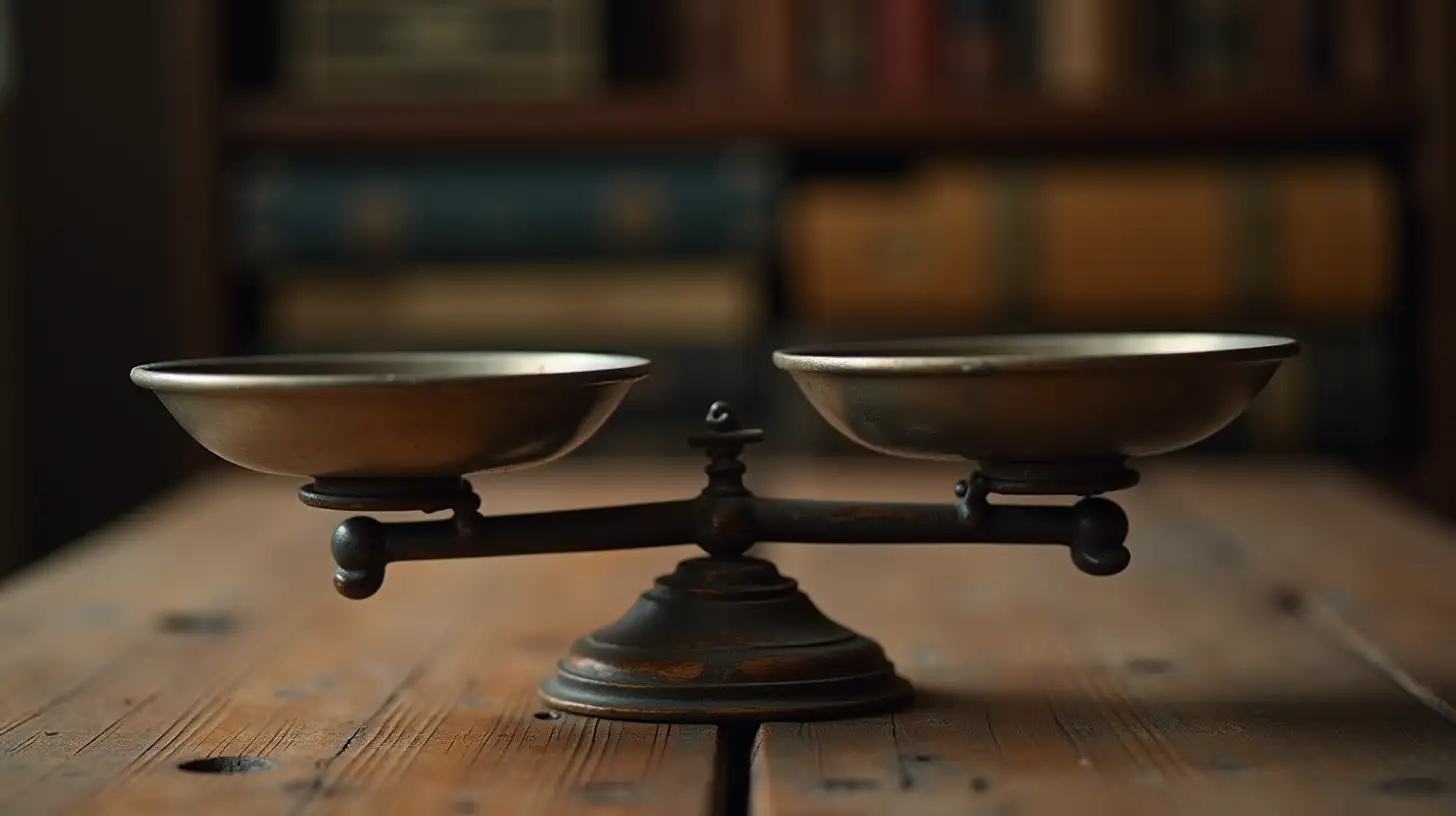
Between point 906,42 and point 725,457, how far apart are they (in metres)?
1.49

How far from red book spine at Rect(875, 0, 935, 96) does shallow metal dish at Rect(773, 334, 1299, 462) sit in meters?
1.50

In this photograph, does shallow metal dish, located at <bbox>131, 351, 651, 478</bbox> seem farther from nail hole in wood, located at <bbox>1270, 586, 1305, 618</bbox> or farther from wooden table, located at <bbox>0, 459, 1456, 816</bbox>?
nail hole in wood, located at <bbox>1270, 586, 1305, 618</bbox>

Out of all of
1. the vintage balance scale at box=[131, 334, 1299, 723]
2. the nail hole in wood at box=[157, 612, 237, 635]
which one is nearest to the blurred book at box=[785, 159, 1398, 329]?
the nail hole in wood at box=[157, 612, 237, 635]

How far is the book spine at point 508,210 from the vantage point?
85.5 inches

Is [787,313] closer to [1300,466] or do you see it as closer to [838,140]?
[838,140]

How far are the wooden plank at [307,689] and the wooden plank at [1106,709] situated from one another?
8 centimetres

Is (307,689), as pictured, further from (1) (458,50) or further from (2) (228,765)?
(1) (458,50)

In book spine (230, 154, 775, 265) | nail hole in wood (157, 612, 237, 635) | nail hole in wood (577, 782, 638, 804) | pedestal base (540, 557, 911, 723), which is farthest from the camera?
book spine (230, 154, 775, 265)

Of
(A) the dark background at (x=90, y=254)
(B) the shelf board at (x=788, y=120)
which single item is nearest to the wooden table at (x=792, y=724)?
(B) the shelf board at (x=788, y=120)

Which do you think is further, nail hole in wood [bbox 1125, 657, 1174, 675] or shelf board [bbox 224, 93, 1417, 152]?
shelf board [bbox 224, 93, 1417, 152]

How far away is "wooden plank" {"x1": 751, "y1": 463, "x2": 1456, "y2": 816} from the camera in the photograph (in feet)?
2.24

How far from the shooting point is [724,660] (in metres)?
0.83

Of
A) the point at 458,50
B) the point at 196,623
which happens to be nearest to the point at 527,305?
the point at 458,50

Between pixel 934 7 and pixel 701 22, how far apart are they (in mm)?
280
